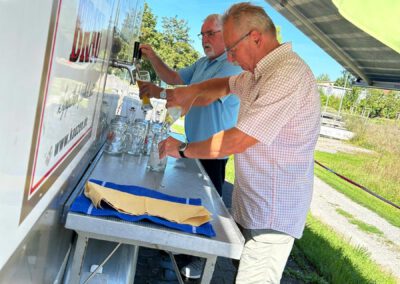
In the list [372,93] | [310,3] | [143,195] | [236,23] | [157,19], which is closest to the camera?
[143,195]

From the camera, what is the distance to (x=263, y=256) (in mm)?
2154

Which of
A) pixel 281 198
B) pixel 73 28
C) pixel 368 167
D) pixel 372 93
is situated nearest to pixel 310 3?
pixel 281 198

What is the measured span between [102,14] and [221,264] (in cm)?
296

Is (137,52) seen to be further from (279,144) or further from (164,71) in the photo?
(279,144)

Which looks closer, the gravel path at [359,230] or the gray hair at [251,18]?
the gray hair at [251,18]

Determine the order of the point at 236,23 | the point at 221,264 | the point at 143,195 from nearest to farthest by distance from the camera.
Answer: the point at 143,195, the point at 236,23, the point at 221,264

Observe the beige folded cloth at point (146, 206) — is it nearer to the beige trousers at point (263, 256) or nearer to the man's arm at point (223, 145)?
the man's arm at point (223, 145)

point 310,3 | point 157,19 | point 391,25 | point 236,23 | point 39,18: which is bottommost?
point 39,18

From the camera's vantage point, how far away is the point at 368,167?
12023mm

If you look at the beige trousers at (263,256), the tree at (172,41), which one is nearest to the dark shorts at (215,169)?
the beige trousers at (263,256)

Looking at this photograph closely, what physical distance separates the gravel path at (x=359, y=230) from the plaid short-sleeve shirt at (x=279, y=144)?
345cm

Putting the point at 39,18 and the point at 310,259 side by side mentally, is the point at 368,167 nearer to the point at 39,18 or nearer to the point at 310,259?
the point at 310,259

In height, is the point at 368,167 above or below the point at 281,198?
below

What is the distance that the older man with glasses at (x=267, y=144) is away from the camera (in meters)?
1.84
